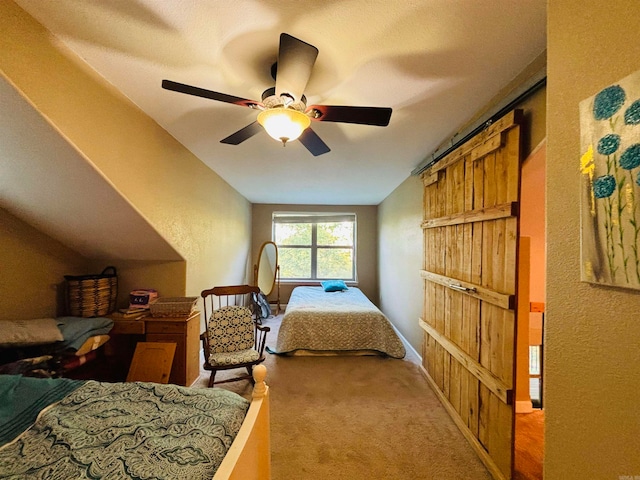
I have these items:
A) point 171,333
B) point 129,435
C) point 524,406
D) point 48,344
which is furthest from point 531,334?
point 48,344

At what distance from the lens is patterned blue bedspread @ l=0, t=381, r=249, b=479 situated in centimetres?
87

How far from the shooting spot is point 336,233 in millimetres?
5984

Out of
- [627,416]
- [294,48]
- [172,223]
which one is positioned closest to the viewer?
[627,416]

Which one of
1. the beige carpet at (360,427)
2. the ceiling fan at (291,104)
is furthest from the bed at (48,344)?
the ceiling fan at (291,104)

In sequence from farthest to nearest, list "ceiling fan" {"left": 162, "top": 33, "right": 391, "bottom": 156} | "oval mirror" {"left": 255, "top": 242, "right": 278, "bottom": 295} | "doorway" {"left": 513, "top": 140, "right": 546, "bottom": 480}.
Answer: "oval mirror" {"left": 255, "top": 242, "right": 278, "bottom": 295} → "doorway" {"left": 513, "top": 140, "right": 546, "bottom": 480} → "ceiling fan" {"left": 162, "top": 33, "right": 391, "bottom": 156}

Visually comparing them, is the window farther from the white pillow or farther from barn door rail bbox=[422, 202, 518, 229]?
the white pillow

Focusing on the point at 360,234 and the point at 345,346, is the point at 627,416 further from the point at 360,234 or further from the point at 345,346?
Answer: the point at 360,234

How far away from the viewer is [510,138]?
1503 millimetres

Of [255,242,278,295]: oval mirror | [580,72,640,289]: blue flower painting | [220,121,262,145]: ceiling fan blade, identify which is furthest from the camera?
[255,242,278,295]: oval mirror

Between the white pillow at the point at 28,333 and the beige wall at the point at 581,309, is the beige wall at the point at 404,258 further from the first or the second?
the white pillow at the point at 28,333

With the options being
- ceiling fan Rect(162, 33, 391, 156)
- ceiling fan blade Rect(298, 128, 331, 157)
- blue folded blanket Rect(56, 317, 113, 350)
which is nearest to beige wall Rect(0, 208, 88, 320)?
blue folded blanket Rect(56, 317, 113, 350)

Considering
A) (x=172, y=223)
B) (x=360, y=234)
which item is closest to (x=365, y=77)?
(x=172, y=223)

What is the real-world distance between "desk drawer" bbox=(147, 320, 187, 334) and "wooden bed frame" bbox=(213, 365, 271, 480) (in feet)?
4.88

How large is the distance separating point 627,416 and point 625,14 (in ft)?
3.37
